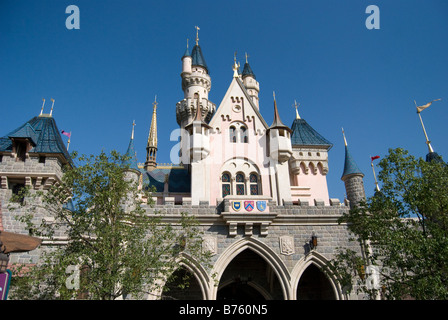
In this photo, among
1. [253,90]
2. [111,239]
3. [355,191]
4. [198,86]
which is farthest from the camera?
[253,90]

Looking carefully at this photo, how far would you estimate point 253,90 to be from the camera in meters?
38.6

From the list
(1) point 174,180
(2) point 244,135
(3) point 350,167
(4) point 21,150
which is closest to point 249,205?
(2) point 244,135

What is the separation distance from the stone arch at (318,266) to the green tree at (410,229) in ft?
5.54

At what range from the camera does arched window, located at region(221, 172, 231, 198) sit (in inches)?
802

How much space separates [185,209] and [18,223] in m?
7.97

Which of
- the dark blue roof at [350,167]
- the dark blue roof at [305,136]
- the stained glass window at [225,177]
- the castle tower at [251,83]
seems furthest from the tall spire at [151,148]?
the dark blue roof at [350,167]

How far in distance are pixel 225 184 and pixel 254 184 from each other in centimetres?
188

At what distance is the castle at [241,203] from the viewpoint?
15.0m

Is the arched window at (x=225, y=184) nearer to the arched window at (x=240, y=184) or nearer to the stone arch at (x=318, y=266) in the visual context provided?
the arched window at (x=240, y=184)

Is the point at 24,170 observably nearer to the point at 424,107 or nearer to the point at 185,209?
the point at 185,209

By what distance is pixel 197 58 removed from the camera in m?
36.3

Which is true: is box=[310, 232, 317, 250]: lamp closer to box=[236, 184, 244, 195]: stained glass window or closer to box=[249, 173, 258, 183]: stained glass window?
box=[236, 184, 244, 195]: stained glass window
